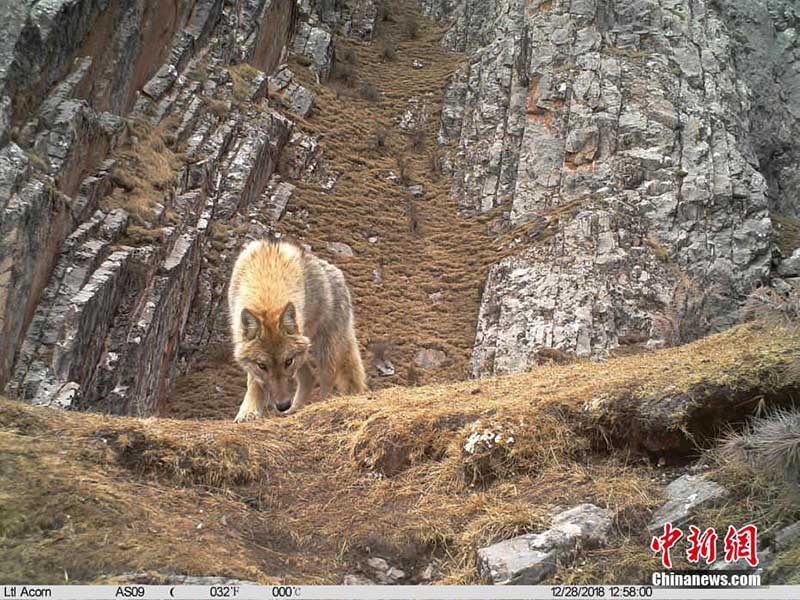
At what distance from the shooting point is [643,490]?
541 centimetres

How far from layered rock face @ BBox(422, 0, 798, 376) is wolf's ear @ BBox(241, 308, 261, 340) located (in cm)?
1662

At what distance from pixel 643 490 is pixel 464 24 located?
148 ft

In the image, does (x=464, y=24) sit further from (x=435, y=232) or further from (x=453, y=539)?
(x=453, y=539)

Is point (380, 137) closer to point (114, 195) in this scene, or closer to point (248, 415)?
point (114, 195)

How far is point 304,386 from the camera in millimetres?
10242

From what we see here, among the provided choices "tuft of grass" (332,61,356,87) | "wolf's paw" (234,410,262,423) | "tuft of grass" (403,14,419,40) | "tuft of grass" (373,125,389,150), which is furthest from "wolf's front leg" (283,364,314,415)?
"tuft of grass" (403,14,419,40)

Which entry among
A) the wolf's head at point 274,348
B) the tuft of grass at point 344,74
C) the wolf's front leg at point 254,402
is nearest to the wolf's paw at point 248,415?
the wolf's front leg at point 254,402

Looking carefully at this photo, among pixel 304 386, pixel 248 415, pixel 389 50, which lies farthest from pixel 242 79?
pixel 248 415

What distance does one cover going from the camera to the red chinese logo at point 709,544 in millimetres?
4508

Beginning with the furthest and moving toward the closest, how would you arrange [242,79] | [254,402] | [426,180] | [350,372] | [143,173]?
[426,180]
[242,79]
[143,173]
[350,372]
[254,402]

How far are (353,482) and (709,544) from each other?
118 inches

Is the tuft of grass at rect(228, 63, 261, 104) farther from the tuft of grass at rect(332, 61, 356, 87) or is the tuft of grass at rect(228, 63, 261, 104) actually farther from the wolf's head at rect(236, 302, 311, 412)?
the wolf's head at rect(236, 302, 311, 412)

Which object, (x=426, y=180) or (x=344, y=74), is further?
(x=344, y=74)

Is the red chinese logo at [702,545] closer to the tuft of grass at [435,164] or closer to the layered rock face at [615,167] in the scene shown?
the layered rock face at [615,167]
